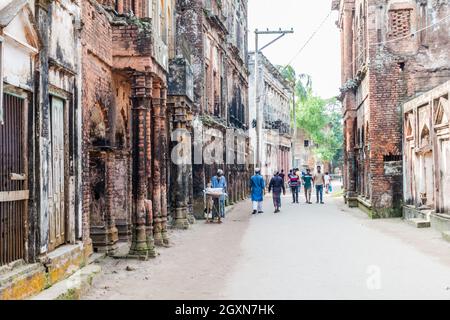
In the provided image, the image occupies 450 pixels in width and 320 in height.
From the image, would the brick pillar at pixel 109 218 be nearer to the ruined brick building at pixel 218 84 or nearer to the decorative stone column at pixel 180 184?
the decorative stone column at pixel 180 184

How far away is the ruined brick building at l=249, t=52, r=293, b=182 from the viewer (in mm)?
44188

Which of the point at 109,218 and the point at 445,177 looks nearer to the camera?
the point at 109,218

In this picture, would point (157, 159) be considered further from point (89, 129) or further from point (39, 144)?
point (39, 144)

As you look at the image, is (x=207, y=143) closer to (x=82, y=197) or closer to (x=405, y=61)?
A: (x=405, y=61)

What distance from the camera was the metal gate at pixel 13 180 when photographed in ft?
21.1

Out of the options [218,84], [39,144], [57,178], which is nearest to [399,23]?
[218,84]

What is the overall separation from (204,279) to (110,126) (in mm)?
4156

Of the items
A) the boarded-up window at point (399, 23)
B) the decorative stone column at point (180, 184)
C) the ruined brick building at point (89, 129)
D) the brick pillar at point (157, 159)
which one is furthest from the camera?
the boarded-up window at point (399, 23)

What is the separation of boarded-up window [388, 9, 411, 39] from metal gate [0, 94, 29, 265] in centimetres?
1631

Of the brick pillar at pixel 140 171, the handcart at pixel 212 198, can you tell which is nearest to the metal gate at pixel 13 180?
the brick pillar at pixel 140 171

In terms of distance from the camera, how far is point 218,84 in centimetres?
2600

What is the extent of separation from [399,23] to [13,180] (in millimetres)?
16951

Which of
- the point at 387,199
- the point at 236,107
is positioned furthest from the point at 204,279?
the point at 236,107

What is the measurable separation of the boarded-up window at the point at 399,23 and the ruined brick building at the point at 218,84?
6389 millimetres
